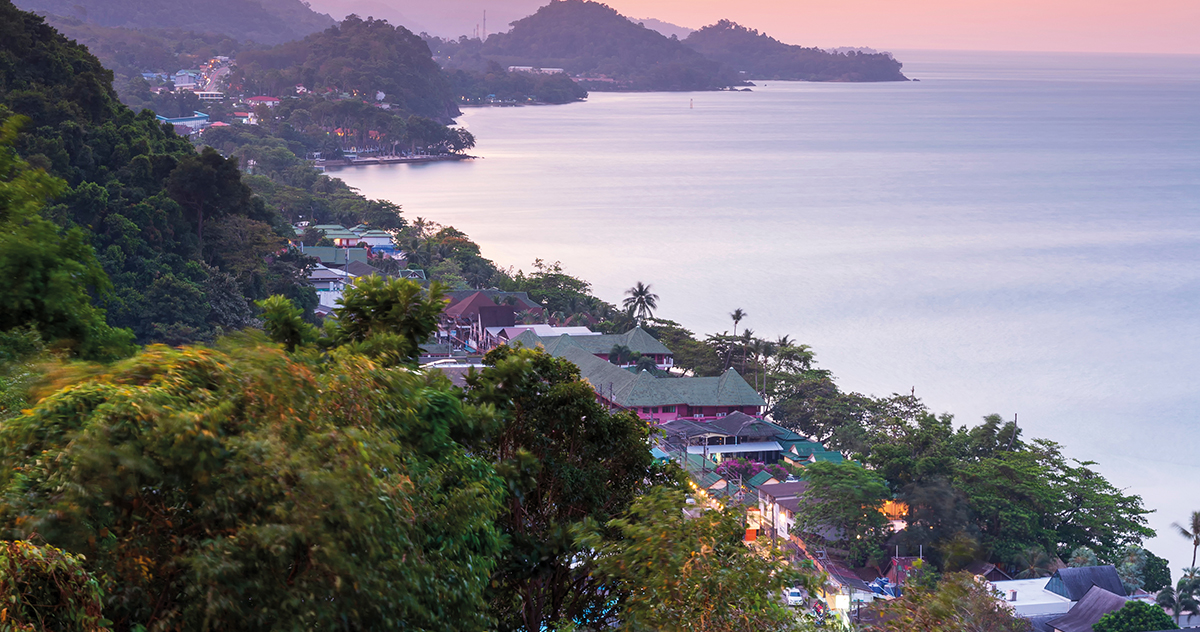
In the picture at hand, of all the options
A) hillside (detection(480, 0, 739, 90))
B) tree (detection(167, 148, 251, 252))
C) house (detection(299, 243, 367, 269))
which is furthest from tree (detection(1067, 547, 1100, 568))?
hillside (detection(480, 0, 739, 90))

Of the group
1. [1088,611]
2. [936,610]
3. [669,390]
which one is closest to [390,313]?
[936,610]

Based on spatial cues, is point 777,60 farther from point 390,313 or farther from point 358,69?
point 390,313

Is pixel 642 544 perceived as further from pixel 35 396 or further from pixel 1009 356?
pixel 1009 356

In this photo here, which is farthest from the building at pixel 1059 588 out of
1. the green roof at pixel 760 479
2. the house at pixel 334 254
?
the house at pixel 334 254

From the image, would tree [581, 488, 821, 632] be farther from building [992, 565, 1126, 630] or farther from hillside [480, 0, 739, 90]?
hillside [480, 0, 739, 90]

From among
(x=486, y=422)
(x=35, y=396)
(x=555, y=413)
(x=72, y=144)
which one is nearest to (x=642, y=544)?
(x=486, y=422)

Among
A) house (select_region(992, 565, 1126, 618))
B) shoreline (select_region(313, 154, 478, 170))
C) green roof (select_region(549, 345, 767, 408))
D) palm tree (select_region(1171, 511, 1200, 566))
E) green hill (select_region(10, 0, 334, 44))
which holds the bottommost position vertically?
palm tree (select_region(1171, 511, 1200, 566))
